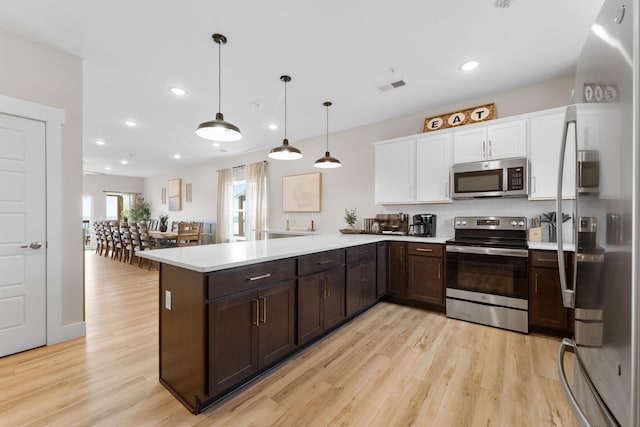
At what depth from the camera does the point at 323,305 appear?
2.57m

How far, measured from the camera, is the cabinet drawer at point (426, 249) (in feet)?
10.8

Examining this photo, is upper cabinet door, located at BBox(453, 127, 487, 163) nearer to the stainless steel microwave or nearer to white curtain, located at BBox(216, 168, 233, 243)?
the stainless steel microwave

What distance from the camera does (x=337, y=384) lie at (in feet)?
6.45

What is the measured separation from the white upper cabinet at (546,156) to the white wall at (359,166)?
1.08ft

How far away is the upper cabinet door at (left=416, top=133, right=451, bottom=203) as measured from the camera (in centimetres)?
359

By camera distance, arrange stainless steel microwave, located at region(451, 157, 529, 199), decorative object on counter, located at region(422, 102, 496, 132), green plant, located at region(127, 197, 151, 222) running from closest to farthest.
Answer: stainless steel microwave, located at region(451, 157, 529, 199) → decorative object on counter, located at region(422, 102, 496, 132) → green plant, located at region(127, 197, 151, 222)

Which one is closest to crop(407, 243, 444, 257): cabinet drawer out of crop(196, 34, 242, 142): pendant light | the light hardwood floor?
the light hardwood floor

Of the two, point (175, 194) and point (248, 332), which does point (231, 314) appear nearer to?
point (248, 332)

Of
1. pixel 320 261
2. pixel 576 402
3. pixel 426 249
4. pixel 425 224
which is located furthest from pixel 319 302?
pixel 425 224

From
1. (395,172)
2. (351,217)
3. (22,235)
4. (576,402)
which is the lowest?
(576,402)

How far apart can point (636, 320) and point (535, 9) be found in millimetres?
2658

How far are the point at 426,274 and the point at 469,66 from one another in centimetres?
238

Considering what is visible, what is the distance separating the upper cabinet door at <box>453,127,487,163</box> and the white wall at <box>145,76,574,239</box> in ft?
1.58

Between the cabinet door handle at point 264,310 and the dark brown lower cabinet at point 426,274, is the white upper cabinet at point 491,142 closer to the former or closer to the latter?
the dark brown lower cabinet at point 426,274
